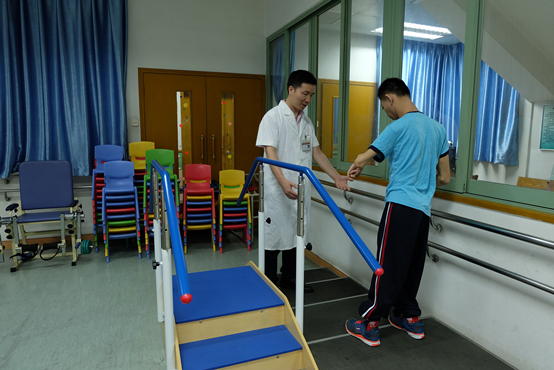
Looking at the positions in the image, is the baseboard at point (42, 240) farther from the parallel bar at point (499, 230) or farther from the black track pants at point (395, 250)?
the parallel bar at point (499, 230)

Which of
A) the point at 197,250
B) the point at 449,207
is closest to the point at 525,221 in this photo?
the point at 449,207

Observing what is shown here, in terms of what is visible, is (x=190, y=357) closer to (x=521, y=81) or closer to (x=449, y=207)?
(x=449, y=207)

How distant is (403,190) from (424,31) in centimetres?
124

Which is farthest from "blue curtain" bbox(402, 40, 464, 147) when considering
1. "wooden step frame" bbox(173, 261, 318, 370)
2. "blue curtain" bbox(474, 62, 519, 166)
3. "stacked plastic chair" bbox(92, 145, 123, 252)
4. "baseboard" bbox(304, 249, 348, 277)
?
"stacked plastic chair" bbox(92, 145, 123, 252)

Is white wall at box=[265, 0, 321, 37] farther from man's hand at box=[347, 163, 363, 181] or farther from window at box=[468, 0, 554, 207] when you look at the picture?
man's hand at box=[347, 163, 363, 181]

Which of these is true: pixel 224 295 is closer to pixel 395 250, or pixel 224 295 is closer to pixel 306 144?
pixel 395 250

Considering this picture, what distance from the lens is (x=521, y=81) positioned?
1.98m

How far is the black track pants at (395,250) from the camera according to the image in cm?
208

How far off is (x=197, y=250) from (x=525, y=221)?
3.30m

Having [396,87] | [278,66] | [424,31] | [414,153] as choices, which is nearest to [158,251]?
[414,153]

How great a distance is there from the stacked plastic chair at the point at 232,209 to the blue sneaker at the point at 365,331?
2243mm

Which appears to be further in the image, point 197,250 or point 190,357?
point 197,250

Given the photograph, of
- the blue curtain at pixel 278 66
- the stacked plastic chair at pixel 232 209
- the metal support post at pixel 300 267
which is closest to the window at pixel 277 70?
the blue curtain at pixel 278 66

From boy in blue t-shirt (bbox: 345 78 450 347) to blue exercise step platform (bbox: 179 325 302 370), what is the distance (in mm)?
516
